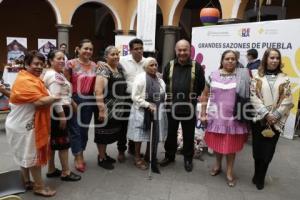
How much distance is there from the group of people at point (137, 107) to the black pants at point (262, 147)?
1 cm

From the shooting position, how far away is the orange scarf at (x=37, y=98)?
276 cm

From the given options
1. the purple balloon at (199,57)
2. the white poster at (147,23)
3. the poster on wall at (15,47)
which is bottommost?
the purple balloon at (199,57)

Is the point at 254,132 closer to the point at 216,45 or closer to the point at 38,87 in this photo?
the point at 38,87

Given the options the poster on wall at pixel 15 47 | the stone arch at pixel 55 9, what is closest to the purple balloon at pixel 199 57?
the poster on wall at pixel 15 47

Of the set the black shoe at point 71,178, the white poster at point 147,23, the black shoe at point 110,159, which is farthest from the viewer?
the white poster at point 147,23

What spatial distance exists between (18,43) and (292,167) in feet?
22.8

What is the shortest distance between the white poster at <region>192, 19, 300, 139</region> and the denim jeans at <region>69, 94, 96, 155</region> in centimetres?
370

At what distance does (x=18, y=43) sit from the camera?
26.6 ft

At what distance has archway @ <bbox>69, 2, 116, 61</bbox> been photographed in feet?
53.7

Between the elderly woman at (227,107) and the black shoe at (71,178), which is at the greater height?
the elderly woman at (227,107)

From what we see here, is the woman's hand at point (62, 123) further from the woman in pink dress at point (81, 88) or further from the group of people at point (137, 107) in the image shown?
the woman in pink dress at point (81, 88)

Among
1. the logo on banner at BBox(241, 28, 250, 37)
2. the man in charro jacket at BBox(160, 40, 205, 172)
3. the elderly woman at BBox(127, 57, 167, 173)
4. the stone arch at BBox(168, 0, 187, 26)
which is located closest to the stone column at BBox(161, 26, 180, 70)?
the stone arch at BBox(168, 0, 187, 26)

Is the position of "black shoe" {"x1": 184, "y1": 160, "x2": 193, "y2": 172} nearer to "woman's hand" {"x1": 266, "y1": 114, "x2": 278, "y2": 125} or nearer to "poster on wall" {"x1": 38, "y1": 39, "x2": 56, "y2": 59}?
"woman's hand" {"x1": 266, "y1": 114, "x2": 278, "y2": 125}

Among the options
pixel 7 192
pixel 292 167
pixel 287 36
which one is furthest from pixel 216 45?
pixel 7 192
